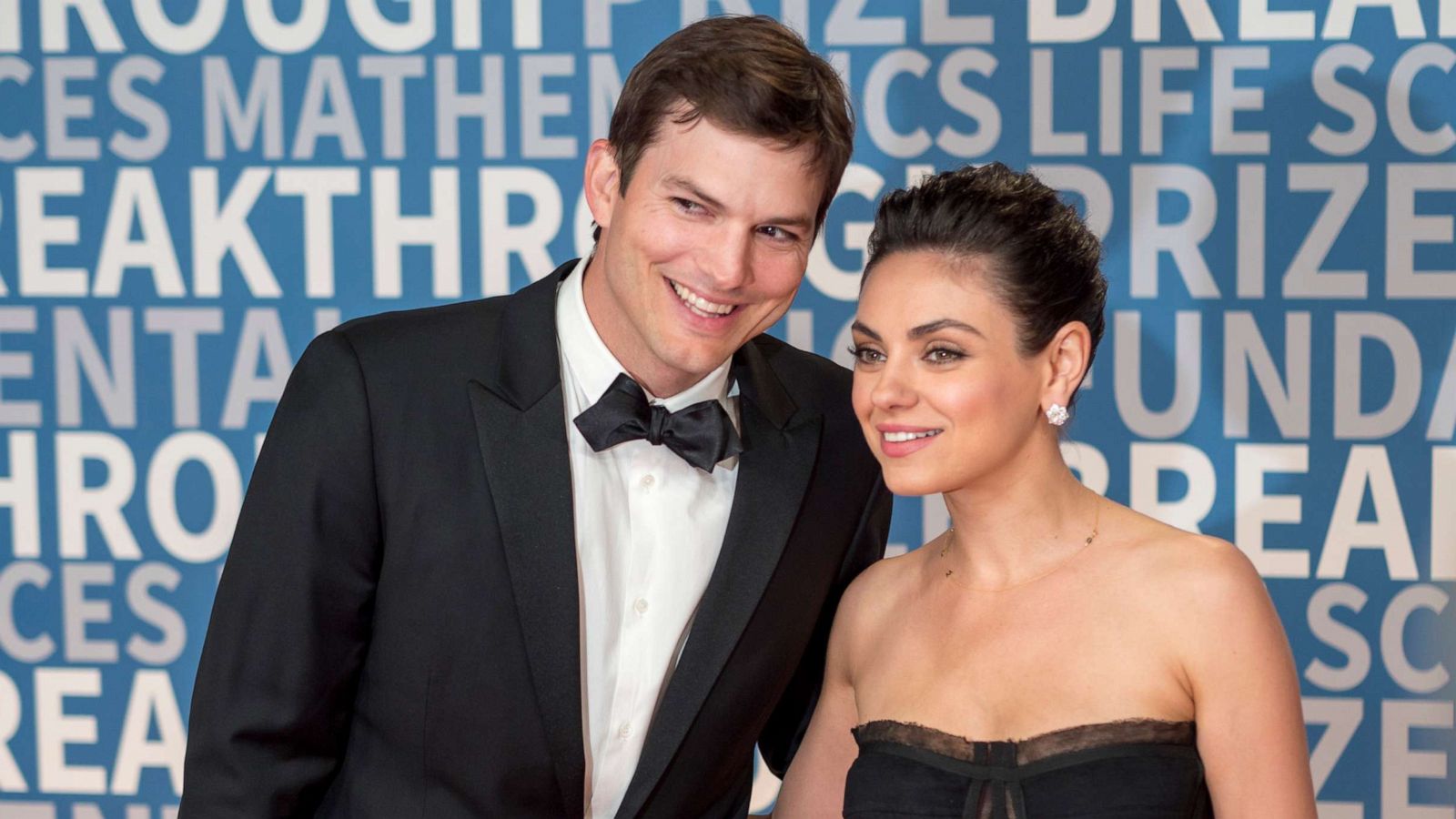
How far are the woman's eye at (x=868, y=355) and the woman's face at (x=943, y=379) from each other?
0.01 metres

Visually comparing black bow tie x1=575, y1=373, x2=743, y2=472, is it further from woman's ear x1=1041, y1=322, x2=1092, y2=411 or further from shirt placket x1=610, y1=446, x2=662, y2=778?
woman's ear x1=1041, y1=322, x2=1092, y2=411

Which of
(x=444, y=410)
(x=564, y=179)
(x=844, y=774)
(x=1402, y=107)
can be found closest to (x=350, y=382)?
(x=444, y=410)

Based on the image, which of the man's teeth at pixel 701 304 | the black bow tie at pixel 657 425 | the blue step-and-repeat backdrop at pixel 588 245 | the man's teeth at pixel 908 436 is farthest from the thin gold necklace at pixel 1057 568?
the blue step-and-repeat backdrop at pixel 588 245

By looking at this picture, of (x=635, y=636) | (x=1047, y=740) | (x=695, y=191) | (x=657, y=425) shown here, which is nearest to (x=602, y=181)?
(x=695, y=191)

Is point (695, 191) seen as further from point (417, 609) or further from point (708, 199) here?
point (417, 609)

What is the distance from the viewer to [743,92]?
5.84ft

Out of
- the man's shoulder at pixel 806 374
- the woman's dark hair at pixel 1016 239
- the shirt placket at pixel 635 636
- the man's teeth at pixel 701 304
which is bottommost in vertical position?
the shirt placket at pixel 635 636

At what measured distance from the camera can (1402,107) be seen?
2.96 m

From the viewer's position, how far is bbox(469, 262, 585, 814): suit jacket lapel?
1811 millimetres

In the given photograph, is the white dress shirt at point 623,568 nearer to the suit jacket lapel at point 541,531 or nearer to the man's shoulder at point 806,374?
the suit jacket lapel at point 541,531

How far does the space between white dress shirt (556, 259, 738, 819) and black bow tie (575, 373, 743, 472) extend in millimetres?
49

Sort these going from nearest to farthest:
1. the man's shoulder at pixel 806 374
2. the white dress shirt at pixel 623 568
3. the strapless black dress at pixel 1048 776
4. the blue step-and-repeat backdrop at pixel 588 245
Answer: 1. the strapless black dress at pixel 1048 776
2. the white dress shirt at pixel 623 568
3. the man's shoulder at pixel 806 374
4. the blue step-and-repeat backdrop at pixel 588 245

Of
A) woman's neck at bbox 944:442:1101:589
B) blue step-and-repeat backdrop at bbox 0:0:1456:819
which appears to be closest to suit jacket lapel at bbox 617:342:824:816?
woman's neck at bbox 944:442:1101:589

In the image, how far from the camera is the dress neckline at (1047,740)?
1.80 metres
